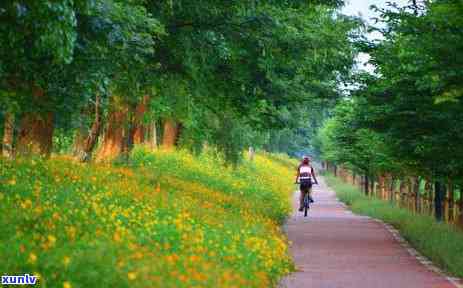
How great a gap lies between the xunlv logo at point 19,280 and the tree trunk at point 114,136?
19051mm

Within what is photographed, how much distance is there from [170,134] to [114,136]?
38.9 feet

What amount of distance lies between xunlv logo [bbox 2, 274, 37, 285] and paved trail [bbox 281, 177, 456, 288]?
4.35m

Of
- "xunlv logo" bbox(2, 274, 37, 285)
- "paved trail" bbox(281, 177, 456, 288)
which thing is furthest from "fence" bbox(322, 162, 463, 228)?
"xunlv logo" bbox(2, 274, 37, 285)

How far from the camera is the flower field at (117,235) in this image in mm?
9172

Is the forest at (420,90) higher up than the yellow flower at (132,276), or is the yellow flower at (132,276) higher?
the forest at (420,90)

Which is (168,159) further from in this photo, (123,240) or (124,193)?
(123,240)

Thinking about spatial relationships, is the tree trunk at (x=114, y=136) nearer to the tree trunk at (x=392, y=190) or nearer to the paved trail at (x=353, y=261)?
the paved trail at (x=353, y=261)

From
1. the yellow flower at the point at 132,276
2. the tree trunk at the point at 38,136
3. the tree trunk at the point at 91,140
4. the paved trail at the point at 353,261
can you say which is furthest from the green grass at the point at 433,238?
the tree trunk at the point at 91,140

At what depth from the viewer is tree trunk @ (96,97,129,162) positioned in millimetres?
28203

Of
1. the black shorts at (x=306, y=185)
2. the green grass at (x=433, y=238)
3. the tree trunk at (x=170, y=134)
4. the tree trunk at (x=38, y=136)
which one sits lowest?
the green grass at (x=433, y=238)

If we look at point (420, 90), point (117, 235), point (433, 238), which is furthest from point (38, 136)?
point (117, 235)

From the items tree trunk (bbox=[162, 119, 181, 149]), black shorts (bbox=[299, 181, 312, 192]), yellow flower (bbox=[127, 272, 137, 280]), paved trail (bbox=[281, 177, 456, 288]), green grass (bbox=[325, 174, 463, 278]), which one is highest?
tree trunk (bbox=[162, 119, 181, 149])

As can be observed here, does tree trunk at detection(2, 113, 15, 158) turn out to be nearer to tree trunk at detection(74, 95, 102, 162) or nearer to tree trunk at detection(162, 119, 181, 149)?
tree trunk at detection(74, 95, 102, 162)

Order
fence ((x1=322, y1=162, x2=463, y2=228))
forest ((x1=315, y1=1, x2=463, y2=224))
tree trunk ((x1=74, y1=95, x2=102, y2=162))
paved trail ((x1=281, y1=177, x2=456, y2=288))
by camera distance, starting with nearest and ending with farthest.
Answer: paved trail ((x1=281, y1=177, x2=456, y2=288)) < forest ((x1=315, y1=1, x2=463, y2=224)) < fence ((x1=322, y1=162, x2=463, y2=228)) < tree trunk ((x1=74, y1=95, x2=102, y2=162))
